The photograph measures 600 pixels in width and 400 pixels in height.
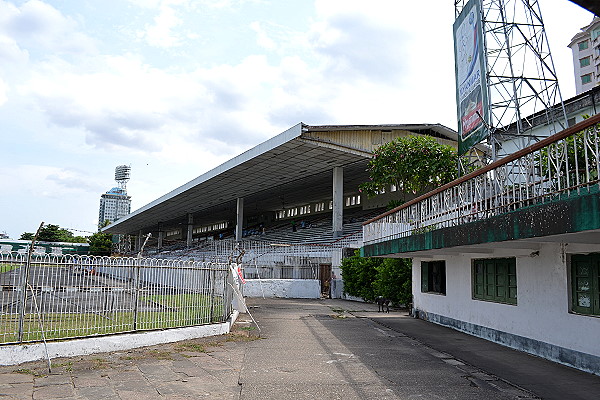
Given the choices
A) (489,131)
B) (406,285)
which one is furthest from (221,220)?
(489,131)

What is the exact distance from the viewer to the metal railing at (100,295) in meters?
8.47

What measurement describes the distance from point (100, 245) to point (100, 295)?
83.9 m

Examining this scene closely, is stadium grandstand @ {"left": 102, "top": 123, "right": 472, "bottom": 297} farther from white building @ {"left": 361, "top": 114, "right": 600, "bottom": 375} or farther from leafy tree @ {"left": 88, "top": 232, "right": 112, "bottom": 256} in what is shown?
leafy tree @ {"left": 88, "top": 232, "right": 112, "bottom": 256}

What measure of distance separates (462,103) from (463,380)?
11.0 m

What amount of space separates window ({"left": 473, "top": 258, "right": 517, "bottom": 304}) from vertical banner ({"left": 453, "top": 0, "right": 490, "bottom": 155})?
4.56m

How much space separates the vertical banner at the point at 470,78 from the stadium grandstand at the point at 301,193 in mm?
8119

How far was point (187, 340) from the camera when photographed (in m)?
10.6

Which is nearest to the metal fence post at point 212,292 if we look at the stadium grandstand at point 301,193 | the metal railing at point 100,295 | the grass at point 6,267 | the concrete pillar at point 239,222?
the metal railing at point 100,295

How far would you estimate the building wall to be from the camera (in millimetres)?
7980

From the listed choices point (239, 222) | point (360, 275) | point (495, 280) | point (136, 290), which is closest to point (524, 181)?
point (495, 280)

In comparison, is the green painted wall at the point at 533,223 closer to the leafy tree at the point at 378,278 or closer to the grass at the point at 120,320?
the grass at the point at 120,320

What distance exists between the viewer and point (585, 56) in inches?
2024

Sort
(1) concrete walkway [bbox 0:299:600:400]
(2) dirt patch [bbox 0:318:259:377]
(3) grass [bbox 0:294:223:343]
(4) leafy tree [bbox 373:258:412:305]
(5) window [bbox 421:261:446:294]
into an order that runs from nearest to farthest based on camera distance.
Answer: (1) concrete walkway [bbox 0:299:600:400] → (2) dirt patch [bbox 0:318:259:377] → (3) grass [bbox 0:294:223:343] → (5) window [bbox 421:261:446:294] → (4) leafy tree [bbox 373:258:412:305]

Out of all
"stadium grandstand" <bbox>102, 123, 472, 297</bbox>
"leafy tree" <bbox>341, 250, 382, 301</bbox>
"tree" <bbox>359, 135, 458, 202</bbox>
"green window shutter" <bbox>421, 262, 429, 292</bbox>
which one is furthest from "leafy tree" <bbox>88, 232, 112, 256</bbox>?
"green window shutter" <bbox>421, 262, 429, 292</bbox>
